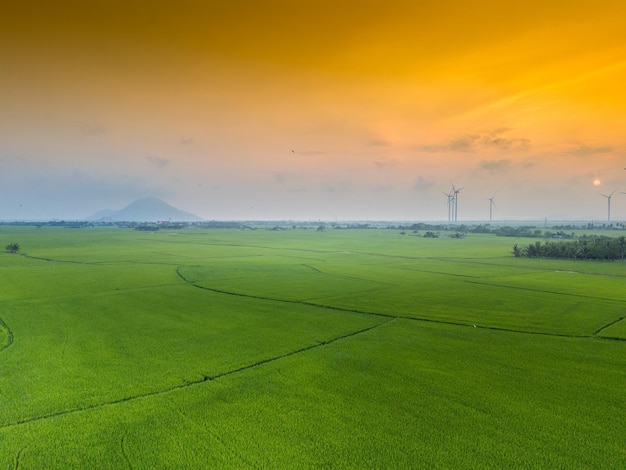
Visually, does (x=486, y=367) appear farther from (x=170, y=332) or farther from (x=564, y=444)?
(x=170, y=332)

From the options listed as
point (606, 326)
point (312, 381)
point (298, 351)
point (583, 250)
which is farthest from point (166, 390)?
point (583, 250)

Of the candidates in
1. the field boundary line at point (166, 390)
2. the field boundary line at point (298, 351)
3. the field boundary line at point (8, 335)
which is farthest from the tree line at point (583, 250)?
the field boundary line at point (8, 335)

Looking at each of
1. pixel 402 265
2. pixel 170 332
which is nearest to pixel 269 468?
pixel 170 332

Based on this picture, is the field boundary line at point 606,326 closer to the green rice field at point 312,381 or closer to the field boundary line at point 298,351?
the green rice field at point 312,381

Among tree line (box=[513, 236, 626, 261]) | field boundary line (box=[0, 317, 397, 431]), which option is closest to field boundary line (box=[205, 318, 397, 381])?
field boundary line (box=[0, 317, 397, 431])

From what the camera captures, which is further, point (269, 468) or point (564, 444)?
point (564, 444)

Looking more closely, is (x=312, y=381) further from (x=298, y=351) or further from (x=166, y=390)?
(x=166, y=390)

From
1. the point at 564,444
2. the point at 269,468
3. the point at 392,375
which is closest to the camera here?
the point at 269,468

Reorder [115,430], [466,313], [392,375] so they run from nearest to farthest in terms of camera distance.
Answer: [115,430] → [392,375] → [466,313]
